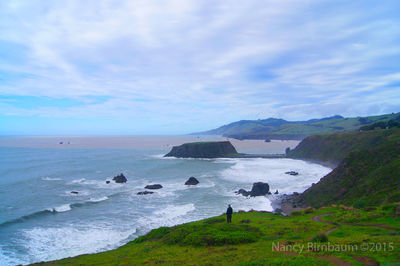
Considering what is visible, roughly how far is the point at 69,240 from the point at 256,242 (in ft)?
77.2

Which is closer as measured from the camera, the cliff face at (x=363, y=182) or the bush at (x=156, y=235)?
the bush at (x=156, y=235)

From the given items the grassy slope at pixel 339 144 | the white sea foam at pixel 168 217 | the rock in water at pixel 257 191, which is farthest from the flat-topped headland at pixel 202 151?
the white sea foam at pixel 168 217

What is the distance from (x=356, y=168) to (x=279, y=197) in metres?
14.8

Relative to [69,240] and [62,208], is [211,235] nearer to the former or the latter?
[69,240]

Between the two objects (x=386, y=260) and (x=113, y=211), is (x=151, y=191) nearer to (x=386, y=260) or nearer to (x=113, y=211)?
(x=113, y=211)

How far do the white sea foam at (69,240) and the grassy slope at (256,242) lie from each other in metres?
5.54

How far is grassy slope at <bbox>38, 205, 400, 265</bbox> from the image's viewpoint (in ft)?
44.4

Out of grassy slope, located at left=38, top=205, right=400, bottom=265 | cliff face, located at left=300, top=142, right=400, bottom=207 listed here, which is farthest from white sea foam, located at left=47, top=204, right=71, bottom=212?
cliff face, located at left=300, top=142, right=400, bottom=207

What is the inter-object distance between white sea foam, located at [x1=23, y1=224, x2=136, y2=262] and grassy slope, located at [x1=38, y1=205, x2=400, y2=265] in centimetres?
554

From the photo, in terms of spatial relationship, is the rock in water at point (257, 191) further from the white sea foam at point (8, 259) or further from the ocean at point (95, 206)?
the white sea foam at point (8, 259)

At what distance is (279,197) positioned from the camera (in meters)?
51.4

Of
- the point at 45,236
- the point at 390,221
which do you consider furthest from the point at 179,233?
the point at 45,236

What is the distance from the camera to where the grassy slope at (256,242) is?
44.4ft

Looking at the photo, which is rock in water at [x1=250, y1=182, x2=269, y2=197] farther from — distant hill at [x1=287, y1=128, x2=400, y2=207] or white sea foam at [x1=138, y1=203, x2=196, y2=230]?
white sea foam at [x1=138, y1=203, x2=196, y2=230]
